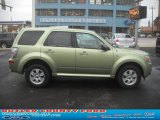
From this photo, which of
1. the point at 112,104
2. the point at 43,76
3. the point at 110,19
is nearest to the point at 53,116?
the point at 112,104

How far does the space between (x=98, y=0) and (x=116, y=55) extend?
233ft

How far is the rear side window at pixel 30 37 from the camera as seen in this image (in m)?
8.13

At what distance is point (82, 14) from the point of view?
76125mm

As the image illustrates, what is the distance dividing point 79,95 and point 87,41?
5.60 ft

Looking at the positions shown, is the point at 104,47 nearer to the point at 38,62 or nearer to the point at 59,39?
the point at 59,39

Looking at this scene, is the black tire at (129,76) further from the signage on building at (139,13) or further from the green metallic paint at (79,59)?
the signage on building at (139,13)

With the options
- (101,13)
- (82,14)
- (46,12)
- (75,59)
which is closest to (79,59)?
(75,59)

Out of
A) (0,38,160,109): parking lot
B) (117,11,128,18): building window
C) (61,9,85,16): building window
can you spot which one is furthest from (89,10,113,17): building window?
(0,38,160,109): parking lot

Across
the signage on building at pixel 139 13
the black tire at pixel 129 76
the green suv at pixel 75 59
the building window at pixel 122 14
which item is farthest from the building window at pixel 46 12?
the black tire at pixel 129 76

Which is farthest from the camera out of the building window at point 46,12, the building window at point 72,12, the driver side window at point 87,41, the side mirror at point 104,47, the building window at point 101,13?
the building window at point 101,13

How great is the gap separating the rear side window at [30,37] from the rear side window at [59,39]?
0.30 metres

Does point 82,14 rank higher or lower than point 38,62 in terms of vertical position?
higher

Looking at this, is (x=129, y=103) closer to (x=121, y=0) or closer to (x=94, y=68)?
(x=94, y=68)

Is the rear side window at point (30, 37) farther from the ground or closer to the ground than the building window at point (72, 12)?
closer to the ground
